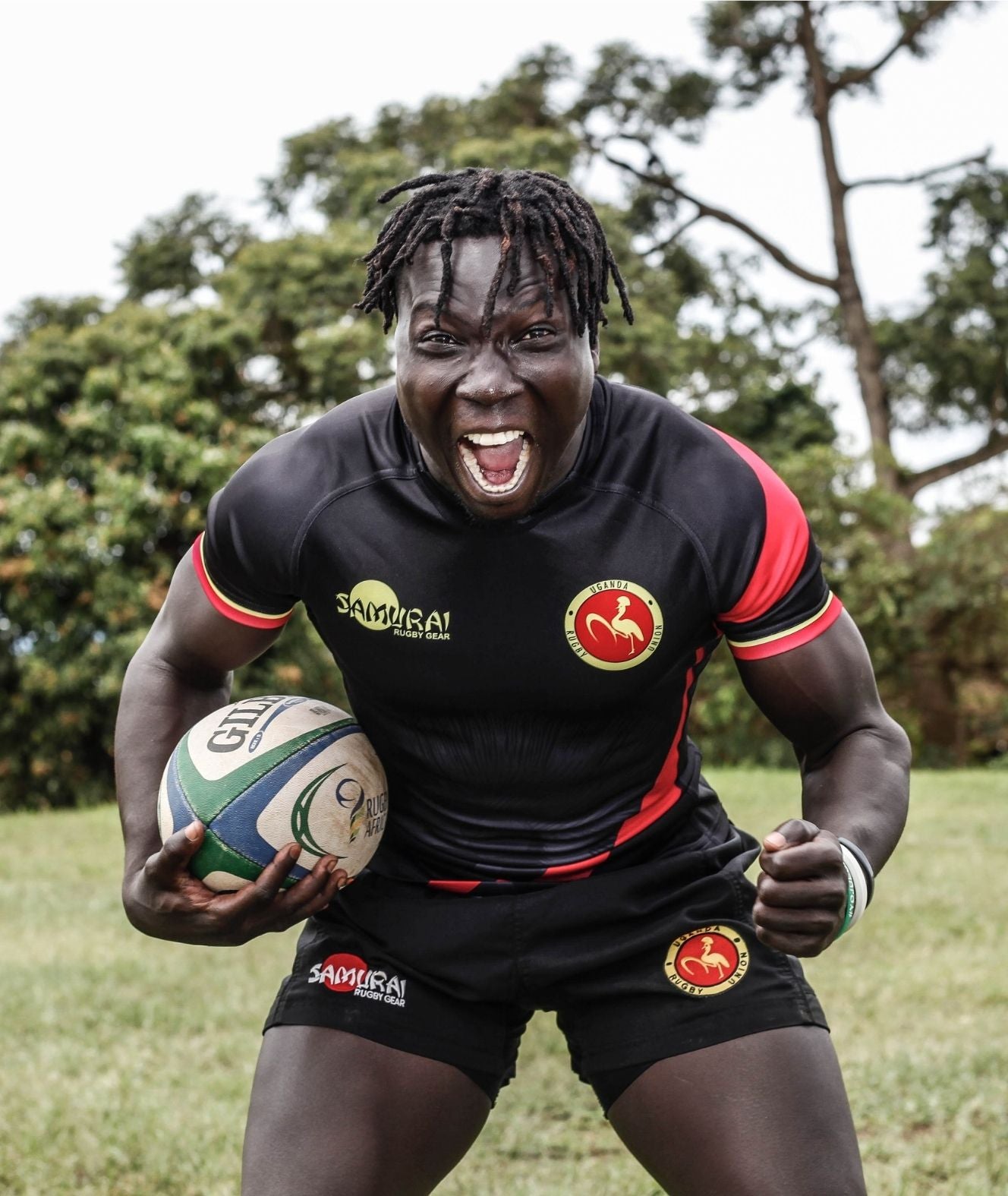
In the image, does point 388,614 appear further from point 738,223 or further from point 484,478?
point 738,223

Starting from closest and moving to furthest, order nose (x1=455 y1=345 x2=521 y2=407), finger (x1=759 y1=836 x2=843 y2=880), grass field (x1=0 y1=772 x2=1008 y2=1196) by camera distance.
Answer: finger (x1=759 y1=836 x2=843 y2=880) < nose (x1=455 y1=345 x2=521 y2=407) < grass field (x1=0 y1=772 x2=1008 y2=1196)

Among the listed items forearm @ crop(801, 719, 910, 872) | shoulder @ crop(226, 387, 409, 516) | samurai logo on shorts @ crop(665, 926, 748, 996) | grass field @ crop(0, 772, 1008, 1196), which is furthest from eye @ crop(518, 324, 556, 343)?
grass field @ crop(0, 772, 1008, 1196)

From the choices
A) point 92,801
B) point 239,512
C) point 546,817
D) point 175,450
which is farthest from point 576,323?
point 92,801

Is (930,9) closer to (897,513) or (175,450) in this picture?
(897,513)

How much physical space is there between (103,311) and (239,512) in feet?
59.5

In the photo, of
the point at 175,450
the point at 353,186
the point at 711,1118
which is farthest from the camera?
the point at 353,186

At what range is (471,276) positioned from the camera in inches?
105

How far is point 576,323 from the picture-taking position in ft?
8.84

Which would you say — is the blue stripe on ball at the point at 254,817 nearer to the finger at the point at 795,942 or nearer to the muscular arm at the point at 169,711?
the muscular arm at the point at 169,711

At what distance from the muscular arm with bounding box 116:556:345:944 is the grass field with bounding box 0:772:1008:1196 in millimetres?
1769

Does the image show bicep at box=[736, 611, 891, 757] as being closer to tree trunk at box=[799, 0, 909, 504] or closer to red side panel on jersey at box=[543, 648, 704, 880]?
red side panel on jersey at box=[543, 648, 704, 880]

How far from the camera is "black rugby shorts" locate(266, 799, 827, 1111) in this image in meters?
2.83

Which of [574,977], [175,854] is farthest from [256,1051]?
[175,854]

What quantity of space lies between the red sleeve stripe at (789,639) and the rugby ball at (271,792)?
31.1 inches
